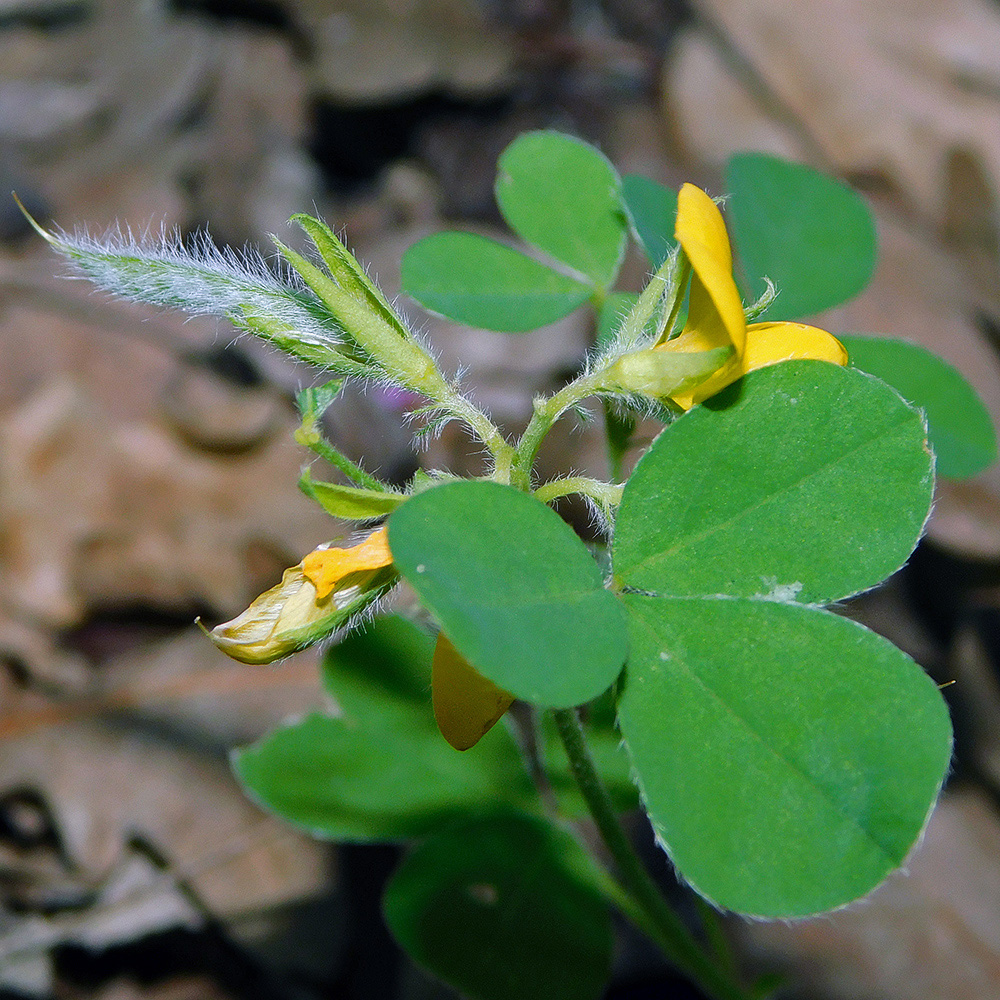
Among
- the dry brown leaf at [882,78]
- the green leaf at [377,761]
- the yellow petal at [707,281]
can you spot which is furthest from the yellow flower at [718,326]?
the dry brown leaf at [882,78]

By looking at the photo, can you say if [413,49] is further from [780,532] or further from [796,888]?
[796,888]

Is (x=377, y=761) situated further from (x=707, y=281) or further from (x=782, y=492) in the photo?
(x=707, y=281)

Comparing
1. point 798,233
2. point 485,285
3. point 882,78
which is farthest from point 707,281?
point 882,78

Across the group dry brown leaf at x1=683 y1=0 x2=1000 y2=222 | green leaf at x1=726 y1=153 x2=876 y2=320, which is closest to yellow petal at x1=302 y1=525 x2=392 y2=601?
green leaf at x1=726 y1=153 x2=876 y2=320

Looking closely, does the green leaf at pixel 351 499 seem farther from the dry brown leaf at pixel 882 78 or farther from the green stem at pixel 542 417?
the dry brown leaf at pixel 882 78

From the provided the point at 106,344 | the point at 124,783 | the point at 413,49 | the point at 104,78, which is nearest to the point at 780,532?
the point at 124,783

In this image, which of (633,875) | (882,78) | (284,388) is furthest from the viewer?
(882,78)
